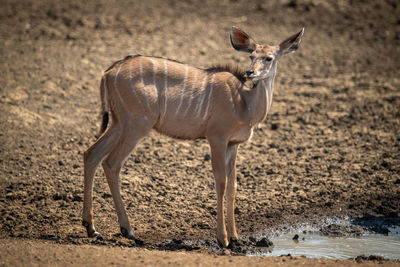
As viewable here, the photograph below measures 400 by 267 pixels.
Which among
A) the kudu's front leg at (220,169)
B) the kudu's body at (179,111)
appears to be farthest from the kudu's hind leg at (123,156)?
the kudu's front leg at (220,169)

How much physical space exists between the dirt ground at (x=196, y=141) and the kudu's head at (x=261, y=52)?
1.76 meters

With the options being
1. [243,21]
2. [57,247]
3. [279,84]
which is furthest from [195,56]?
[57,247]

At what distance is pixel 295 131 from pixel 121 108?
3649mm

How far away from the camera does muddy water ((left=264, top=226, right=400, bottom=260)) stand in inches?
237

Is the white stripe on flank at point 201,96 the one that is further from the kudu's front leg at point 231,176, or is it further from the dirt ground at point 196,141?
the dirt ground at point 196,141

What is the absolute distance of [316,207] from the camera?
7.08 meters

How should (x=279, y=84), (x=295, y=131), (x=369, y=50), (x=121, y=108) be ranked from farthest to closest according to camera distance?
(x=369, y=50), (x=279, y=84), (x=295, y=131), (x=121, y=108)

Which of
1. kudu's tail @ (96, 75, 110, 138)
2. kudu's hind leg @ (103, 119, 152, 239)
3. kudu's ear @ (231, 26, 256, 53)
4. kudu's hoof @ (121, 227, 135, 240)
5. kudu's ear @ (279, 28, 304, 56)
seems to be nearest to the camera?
kudu's hind leg @ (103, 119, 152, 239)

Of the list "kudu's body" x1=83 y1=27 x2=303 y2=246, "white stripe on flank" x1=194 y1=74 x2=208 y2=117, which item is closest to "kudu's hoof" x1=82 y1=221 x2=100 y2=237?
"kudu's body" x1=83 y1=27 x2=303 y2=246

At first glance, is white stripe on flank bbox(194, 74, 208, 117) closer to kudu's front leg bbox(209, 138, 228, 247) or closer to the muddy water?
kudu's front leg bbox(209, 138, 228, 247)

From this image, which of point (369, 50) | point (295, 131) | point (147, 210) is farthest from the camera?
point (369, 50)

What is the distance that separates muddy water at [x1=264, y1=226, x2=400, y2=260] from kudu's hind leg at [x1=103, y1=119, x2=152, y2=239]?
1.54 metres

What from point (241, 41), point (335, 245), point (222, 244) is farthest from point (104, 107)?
point (335, 245)

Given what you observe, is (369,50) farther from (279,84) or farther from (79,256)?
(79,256)
